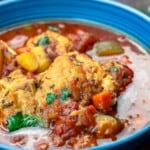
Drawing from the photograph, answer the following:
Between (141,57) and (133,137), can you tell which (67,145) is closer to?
(133,137)

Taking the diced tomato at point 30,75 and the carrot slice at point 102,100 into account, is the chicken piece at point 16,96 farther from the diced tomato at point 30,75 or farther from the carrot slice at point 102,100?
the carrot slice at point 102,100

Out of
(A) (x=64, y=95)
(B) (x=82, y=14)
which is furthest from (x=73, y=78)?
(B) (x=82, y=14)

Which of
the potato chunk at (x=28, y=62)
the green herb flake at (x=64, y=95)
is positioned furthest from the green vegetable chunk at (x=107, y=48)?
the green herb flake at (x=64, y=95)

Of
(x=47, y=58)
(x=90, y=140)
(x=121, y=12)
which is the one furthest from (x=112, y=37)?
(x=90, y=140)

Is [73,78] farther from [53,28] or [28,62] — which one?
[53,28]

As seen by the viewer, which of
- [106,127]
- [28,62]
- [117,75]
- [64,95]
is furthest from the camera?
[28,62]

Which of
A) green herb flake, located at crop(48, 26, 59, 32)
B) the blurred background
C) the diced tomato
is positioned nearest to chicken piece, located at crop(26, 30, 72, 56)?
green herb flake, located at crop(48, 26, 59, 32)

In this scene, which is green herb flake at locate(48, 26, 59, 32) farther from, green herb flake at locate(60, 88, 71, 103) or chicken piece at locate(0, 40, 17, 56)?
Answer: green herb flake at locate(60, 88, 71, 103)
